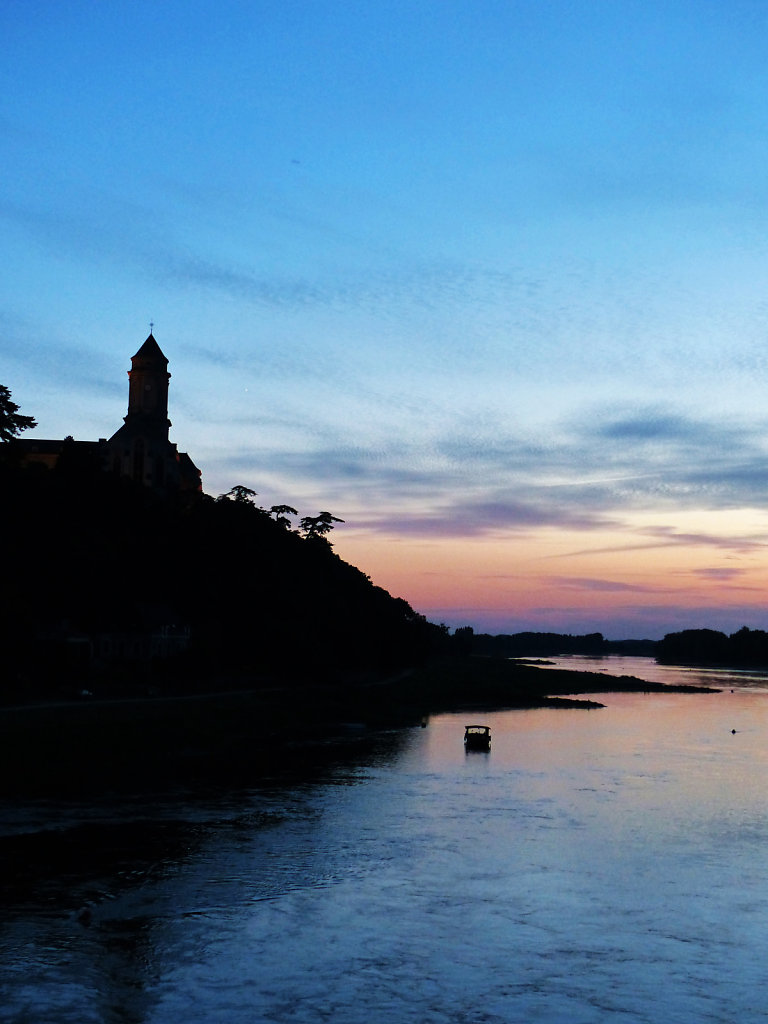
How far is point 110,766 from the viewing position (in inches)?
2329

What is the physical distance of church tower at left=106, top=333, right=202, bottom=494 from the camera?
573 feet

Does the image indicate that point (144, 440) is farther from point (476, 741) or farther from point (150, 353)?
point (476, 741)

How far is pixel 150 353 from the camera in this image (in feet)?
586

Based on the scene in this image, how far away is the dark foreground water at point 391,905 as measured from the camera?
2409 centimetres

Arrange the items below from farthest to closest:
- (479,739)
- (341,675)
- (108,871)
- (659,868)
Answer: (341,675) → (479,739) → (659,868) → (108,871)

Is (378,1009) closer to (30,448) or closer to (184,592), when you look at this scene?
(184,592)

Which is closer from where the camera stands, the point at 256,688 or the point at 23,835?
the point at 23,835

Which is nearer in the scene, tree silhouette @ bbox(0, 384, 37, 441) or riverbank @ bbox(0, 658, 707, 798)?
riverbank @ bbox(0, 658, 707, 798)

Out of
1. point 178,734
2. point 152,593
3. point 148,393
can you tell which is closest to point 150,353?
point 148,393

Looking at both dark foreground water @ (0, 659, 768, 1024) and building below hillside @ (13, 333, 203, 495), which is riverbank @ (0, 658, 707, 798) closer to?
dark foreground water @ (0, 659, 768, 1024)

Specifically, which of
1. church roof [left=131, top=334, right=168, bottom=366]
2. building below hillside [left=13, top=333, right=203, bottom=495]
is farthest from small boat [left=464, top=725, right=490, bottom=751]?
church roof [left=131, top=334, right=168, bottom=366]

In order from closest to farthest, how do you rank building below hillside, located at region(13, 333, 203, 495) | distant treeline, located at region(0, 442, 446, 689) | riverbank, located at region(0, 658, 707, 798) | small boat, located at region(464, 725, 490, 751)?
riverbank, located at region(0, 658, 707, 798)
small boat, located at region(464, 725, 490, 751)
distant treeline, located at region(0, 442, 446, 689)
building below hillside, located at region(13, 333, 203, 495)

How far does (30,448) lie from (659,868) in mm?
158274

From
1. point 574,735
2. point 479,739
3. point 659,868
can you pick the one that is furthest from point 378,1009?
point 574,735
